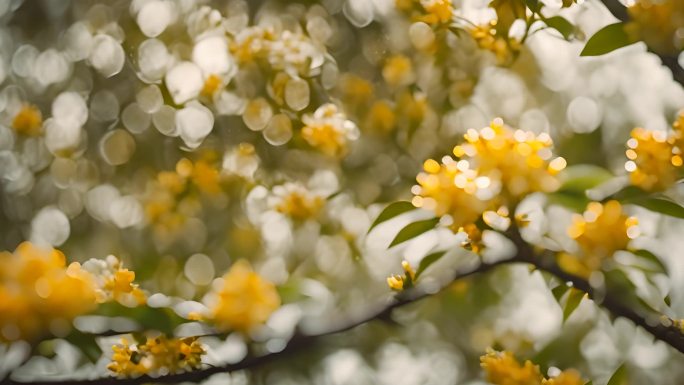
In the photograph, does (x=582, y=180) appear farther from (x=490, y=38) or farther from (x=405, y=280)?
(x=490, y=38)

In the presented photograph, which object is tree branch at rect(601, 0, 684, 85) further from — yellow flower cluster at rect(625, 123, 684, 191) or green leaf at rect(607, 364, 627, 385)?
green leaf at rect(607, 364, 627, 385)

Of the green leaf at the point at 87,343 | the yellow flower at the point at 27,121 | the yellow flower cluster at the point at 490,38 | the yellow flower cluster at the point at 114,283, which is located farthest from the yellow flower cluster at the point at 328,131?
the green leaf at the point at 87,343

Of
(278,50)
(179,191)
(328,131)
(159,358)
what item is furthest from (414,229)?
(179,191)

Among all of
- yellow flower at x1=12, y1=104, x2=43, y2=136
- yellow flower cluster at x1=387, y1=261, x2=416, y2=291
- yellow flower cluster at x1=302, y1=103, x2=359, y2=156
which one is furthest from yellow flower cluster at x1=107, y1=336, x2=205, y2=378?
yellow flower at x1=12, y1=104, x2=43, y2=136

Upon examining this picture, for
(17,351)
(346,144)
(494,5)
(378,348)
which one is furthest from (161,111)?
(17,351)

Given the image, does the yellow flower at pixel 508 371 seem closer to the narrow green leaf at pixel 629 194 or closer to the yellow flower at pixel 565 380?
the yellow flower at pixel 565 380
